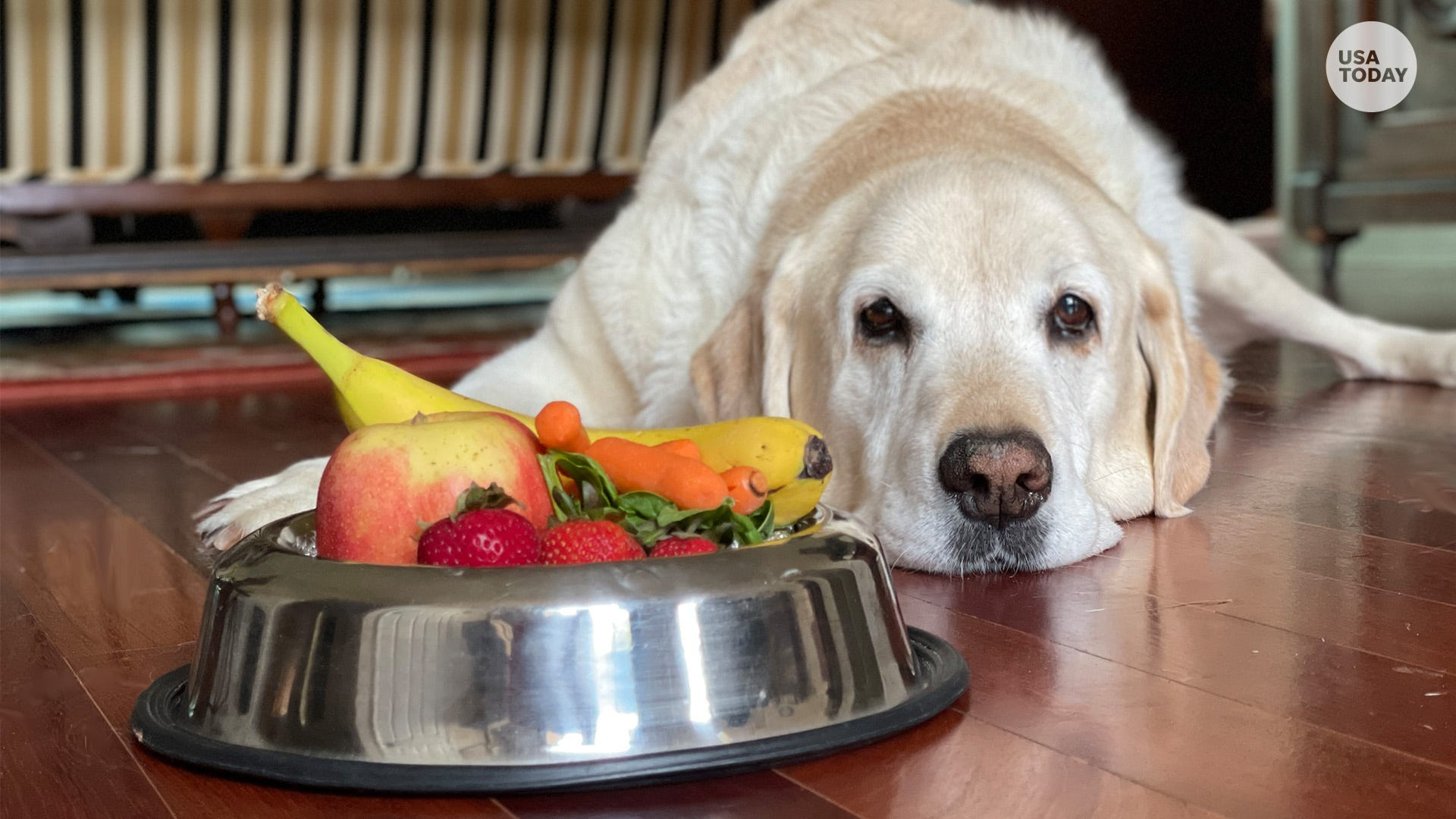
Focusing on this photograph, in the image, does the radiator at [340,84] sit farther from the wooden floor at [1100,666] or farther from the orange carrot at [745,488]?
the orange carrot at [745,488]

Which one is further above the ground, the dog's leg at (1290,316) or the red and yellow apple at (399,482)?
the dog's leg at (1290,316)

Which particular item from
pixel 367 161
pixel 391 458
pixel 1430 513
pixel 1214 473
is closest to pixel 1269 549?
pixel 1430 513

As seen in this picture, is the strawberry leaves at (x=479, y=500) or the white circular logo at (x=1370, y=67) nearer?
the strawberry leaves at (x=479, y=500)

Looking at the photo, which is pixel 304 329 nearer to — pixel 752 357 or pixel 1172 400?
pixel 752 357

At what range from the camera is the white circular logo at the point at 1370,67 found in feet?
21.6

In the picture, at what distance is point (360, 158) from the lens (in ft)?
21.2

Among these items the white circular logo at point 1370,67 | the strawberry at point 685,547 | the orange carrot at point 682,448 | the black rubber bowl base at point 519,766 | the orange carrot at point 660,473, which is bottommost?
the black rubber bowl base at point 519,766

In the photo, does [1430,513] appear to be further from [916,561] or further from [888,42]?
[888,42]

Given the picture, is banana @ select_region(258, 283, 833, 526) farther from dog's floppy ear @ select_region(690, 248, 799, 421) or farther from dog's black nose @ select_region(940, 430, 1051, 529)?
dog's floppy ear @ select_region(690, 248, 799, 421)

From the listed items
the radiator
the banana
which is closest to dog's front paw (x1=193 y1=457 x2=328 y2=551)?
the banana

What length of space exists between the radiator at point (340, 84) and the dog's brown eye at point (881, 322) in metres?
4.38

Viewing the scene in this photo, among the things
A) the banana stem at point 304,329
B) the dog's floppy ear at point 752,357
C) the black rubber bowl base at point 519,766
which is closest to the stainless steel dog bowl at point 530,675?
the black rubber bowl base at point 519,766

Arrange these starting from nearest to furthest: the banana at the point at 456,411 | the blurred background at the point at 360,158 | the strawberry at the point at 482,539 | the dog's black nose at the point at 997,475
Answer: the strawberry at the point at 482,539 < the banana at the point at 456,411 < the dog's black nose at the point at 997,475 < the blurred background at the point at 360,158

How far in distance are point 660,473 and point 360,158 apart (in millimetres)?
5158
